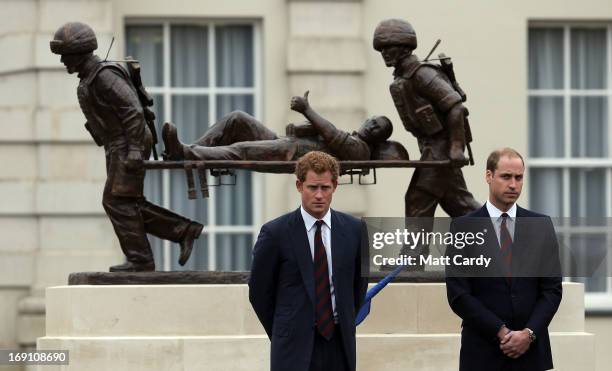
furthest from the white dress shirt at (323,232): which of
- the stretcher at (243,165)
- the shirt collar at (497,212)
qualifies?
the stretcher at (243,165)

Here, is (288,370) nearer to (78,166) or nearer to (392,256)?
Answer: (392,256)

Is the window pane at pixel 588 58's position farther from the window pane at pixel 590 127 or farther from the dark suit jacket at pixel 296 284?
the dark suit jacket at pixel 296 284

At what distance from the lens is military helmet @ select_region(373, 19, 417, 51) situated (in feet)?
37.3

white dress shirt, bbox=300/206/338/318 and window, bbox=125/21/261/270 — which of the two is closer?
white dress shirt, bbox=300/206/338/318

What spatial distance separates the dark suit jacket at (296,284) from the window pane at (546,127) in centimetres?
892

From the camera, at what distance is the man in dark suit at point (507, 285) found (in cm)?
820

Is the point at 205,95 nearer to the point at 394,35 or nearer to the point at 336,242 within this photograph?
the point at 394,35

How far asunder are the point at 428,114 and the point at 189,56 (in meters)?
5.44

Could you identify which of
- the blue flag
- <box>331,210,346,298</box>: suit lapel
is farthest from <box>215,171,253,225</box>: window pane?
<box>331,210,346,298</box>: suit lapel

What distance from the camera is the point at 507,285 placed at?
8312 millimetres

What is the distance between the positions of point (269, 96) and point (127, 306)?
561 centimetres

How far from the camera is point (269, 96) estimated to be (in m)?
16.1

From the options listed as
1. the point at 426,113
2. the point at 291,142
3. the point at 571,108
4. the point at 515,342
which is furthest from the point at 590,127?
the point at 515,342

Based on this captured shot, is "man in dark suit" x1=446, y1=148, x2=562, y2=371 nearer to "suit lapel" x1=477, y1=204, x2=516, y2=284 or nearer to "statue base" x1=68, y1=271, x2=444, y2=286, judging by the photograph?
"suit lapel" x1=477, y1=204, x2=516, y2=284
